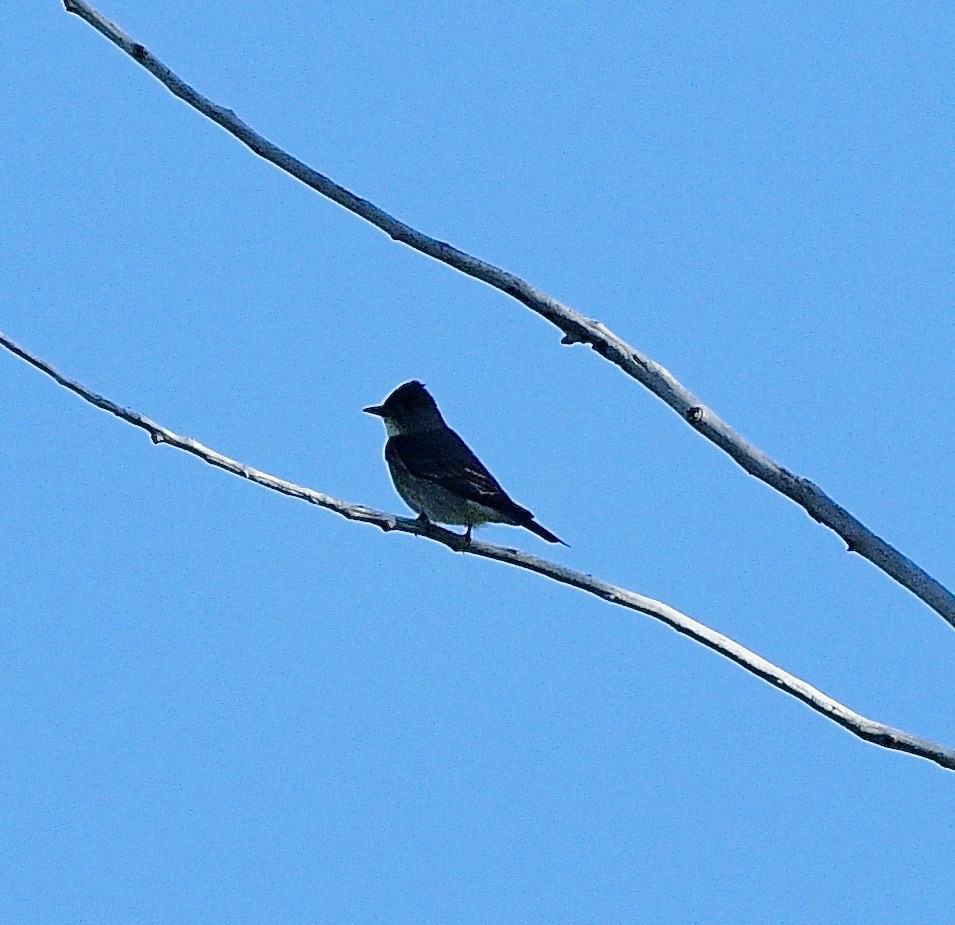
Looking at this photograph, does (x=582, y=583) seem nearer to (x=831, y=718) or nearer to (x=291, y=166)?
(x=831, y=718)

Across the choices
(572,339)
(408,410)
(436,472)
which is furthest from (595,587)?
(408,410)

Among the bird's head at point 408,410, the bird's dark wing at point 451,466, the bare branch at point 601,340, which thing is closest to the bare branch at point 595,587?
the bare branch at point 601,340

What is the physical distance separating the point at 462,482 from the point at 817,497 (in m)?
6.10

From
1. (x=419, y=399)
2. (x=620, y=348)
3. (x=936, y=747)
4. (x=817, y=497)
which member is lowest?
(x=936, y=747)

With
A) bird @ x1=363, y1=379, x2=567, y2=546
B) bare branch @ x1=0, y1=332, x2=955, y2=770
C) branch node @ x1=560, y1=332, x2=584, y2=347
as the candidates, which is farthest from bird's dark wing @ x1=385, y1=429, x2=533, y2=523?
branch node @ x1=560, y1=332, x2=584, y2=347

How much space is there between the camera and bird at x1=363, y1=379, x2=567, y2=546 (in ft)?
32.2

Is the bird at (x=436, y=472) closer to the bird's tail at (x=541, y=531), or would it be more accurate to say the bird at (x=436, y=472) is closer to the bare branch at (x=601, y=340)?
the bird's tail at (x=541, y=531)

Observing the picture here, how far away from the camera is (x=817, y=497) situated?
13.2 ft

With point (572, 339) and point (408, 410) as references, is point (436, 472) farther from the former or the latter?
point (572, 339)

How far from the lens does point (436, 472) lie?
1031cm

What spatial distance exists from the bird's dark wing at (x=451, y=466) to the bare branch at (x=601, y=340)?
5.62 m

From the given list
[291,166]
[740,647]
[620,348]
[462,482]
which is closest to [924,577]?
[740,647]

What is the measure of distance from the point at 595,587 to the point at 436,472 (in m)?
5.49

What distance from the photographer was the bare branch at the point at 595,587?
3996 millimetres
